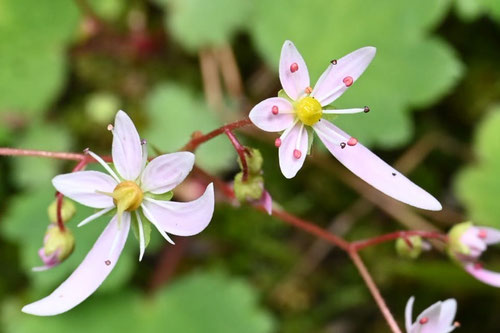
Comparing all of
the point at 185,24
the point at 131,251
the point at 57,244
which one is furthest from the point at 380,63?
the point at 57,244

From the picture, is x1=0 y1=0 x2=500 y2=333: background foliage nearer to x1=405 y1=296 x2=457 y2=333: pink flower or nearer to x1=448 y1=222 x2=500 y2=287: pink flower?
x1=448 y1=222 x2=500 y2=287: pink flower

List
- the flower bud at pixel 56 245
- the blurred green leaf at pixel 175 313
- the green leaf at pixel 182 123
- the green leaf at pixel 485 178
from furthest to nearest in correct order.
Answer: the green leaf at pixel 182 123
the blurred green leaf at pixel 175 313
the green leaf at pixel 485 178
the flower bud at pixel 56 245

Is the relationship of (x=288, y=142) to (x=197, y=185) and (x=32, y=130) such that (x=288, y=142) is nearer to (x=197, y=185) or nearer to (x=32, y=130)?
(x=197, y=185)

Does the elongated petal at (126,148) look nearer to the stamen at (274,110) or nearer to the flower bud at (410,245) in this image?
the stamen at (274,110)

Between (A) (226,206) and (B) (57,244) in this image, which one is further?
(A) (226,206)

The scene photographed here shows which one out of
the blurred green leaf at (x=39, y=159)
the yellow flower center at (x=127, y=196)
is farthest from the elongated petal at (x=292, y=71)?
the blurred green leaf at (x=39, y=159)

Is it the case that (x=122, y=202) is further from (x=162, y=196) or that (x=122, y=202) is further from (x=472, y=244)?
(x=472, y=244)

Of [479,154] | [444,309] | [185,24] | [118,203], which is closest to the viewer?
[118,203]
